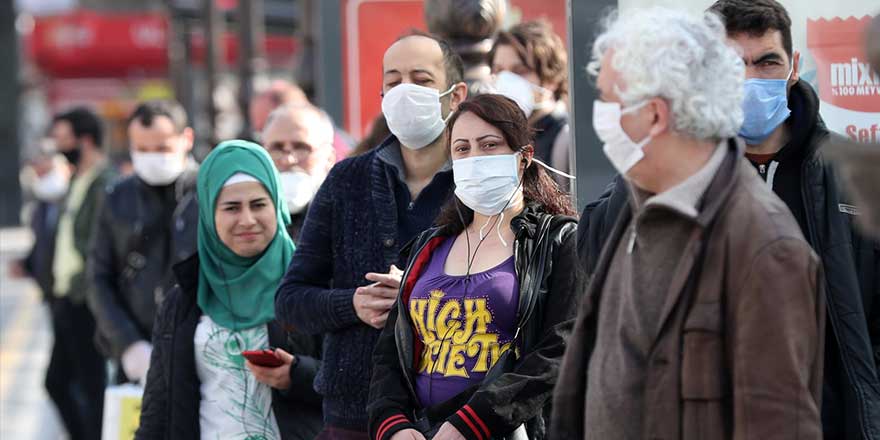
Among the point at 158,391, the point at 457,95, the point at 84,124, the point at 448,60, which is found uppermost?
the point at 448,60

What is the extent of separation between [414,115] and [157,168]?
3.11m

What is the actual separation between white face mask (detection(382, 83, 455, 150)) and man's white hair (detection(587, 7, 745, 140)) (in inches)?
63.2

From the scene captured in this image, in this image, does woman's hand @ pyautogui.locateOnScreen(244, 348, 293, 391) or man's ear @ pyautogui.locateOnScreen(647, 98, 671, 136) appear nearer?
man's ear @ pyautogui.locateOnScreen(647, 98, 671, 136)

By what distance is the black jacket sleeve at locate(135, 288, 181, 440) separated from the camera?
16.7 feet

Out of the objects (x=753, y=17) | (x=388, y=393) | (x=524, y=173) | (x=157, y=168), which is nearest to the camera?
(x=753, y=17)

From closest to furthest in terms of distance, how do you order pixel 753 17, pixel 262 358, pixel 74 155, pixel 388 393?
pixel 753 17, pixel 388 393, pixel 262 358, pixel 74 155

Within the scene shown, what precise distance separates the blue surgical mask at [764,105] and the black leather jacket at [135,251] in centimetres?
364

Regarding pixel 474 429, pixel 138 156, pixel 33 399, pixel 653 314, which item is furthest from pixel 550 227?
pixel 33 399

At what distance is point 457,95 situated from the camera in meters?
5.02

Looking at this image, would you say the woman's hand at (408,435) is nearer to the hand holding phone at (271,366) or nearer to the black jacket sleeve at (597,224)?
the black jacket sleeve at (597,224)

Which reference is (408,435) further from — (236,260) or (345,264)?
(236,260)

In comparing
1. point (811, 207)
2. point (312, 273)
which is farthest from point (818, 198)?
point (312, 273)

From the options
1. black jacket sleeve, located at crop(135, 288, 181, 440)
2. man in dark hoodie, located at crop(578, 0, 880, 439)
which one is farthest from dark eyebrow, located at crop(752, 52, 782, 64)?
black jacket sleeve, located at crop(135, 288, 181, 440)

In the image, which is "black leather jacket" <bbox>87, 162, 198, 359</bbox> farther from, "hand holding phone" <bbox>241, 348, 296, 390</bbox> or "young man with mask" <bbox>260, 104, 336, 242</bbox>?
"hand holding phone" <bbox>241, 348, 296, 390</bbox>
